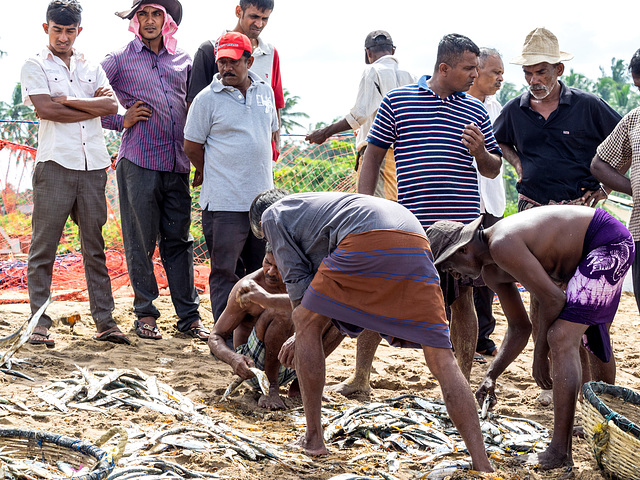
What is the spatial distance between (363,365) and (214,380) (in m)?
1.03

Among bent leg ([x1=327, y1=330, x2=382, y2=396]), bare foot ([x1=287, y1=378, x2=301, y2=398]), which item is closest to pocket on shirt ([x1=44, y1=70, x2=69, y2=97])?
bare foot ([x1=287, y1=378, x2=301, y2=398])

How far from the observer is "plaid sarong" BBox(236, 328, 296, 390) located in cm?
431

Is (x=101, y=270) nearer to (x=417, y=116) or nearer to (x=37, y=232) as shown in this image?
(x=37, y=232)

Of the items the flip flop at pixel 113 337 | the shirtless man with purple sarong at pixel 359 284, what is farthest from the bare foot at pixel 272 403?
the flip flop at pixel 113 337

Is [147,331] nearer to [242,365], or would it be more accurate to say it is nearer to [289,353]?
[242,365]

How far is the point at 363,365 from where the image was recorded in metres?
4.73

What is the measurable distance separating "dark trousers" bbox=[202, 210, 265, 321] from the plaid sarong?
3.68 ft

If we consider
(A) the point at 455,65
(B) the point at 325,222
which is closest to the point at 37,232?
(B) the point at 325,222

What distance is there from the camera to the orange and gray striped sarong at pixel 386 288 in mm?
3199

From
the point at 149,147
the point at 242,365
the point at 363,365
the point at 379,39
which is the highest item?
the point at 379,39

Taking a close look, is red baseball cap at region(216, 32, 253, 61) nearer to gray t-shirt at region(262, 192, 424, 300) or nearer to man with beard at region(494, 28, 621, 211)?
man with beard at region(494, 28, 621, 211)

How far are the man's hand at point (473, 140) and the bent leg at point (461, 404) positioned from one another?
169 cm

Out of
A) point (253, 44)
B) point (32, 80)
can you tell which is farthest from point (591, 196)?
point (32, 80)

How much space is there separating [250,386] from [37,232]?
2.21m
